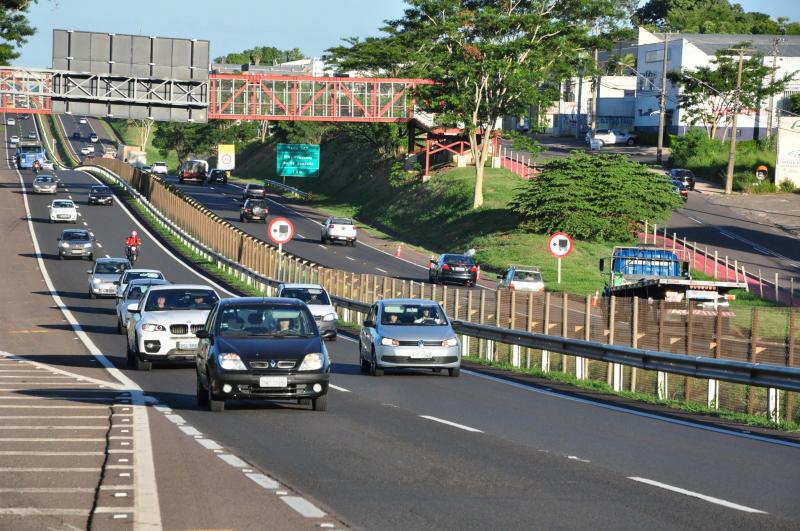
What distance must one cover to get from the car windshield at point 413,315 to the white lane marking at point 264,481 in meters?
14.0

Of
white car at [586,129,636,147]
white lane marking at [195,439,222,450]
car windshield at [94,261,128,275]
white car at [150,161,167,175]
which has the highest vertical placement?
white car at [586,129,636,147]

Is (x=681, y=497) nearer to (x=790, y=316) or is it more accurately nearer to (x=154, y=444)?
(x=154, y=444)

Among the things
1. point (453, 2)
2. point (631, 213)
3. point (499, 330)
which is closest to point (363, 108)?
point (453, 2)

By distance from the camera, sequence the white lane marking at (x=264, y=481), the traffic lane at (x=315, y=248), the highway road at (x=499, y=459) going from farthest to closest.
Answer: the traffic lane at (x=315, y=248) < the white lane marking at (x=264, y=481) < the highway road at (x=499, y=459)

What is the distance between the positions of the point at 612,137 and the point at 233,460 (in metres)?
120

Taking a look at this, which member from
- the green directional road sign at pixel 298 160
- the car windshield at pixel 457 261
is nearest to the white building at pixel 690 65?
the green directional road sign at pixel 298 160

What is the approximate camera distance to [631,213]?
7188 cm

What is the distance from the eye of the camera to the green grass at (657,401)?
18384mm

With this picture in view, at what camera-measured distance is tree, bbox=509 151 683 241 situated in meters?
71.8

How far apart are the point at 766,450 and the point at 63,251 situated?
54236mm

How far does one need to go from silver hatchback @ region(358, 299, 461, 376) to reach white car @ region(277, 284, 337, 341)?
7.80m

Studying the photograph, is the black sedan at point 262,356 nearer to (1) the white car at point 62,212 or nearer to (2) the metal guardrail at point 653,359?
(2) the metal guardrail at point 653,359

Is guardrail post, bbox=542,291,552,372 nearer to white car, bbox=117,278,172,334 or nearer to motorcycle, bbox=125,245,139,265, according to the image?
white car, bbox=117,278,172,334

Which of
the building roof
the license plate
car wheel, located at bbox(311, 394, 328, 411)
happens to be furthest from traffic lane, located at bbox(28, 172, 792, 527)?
the building roof
